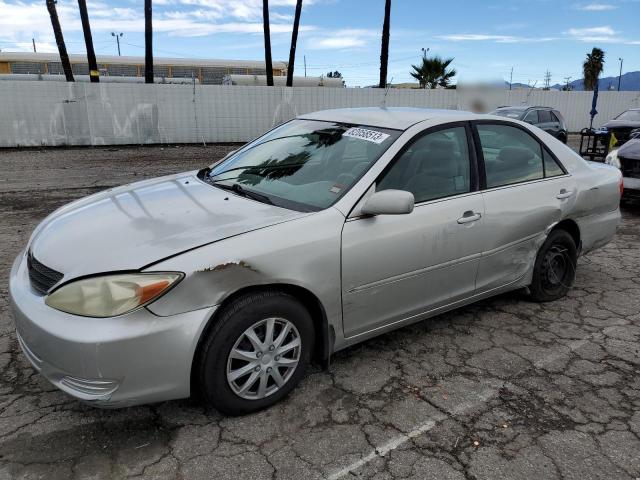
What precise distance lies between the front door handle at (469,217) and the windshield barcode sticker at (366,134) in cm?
71

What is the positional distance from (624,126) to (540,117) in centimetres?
224

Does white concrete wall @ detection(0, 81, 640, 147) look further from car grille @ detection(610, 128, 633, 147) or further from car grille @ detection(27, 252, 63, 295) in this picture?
car grille @ detection(27, 252, 63, 295)

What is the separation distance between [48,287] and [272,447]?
4.30 ft

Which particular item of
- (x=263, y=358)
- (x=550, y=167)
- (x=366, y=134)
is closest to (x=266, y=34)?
(x=550, y=167)

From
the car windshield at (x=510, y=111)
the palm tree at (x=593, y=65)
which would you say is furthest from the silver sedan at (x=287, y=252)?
the palm tree at (x=593, y=65)

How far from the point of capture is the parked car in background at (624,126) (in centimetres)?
1415

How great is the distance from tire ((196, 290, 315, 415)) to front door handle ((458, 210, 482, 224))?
1.24 m

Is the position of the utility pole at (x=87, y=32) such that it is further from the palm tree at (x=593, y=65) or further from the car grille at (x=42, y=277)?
the palm tree at (x=593, y=65)

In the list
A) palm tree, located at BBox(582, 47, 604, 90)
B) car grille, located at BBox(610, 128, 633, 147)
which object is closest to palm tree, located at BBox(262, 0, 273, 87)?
car grille, located at BBox(610, 128, 633, 147)

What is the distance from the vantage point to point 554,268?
4.20m

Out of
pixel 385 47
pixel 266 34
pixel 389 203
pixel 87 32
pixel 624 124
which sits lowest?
pixel 389 203

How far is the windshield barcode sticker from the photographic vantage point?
3273mm

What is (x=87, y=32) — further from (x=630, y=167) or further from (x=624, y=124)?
(x=630, y=167)

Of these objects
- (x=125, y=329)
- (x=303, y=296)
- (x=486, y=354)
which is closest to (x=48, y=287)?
(x=125, y=329)
